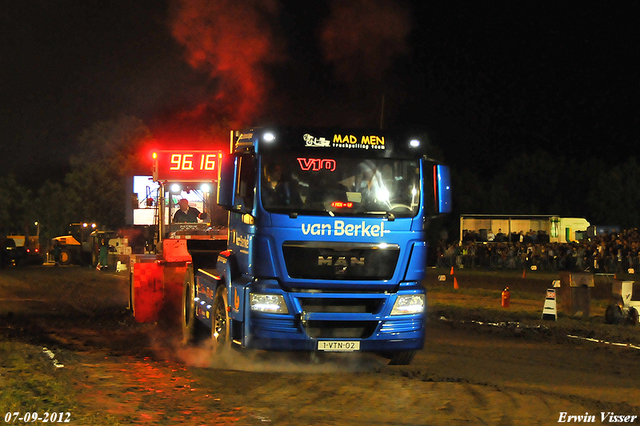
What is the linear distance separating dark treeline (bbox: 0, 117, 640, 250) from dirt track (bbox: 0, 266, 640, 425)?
57287 millimetres

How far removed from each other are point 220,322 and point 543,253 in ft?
108

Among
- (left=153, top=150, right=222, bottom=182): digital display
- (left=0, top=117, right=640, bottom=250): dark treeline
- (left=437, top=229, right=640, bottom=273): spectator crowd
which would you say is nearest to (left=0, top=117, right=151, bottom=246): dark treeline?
(left=0, top=117, right=640, bottom=250): dark treeline

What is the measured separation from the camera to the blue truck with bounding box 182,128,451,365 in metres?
10.5

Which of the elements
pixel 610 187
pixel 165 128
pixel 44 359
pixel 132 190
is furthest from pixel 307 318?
pixel 610 187

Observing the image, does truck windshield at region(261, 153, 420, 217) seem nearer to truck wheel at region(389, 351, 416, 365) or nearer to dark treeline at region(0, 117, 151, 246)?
truck wheel at region(389, 351, 416, 365)

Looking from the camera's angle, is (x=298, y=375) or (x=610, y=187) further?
(x=610, y=187)

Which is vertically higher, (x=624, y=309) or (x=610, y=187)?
(x=610, y=187)

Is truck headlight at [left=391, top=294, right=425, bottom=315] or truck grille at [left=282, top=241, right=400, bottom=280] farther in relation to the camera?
truck headlight at [left=391, top=294, right=425, bottom=315]

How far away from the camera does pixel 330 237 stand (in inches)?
415

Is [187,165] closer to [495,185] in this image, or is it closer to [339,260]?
[339,260]

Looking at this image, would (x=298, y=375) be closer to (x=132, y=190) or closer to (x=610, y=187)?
(x=132, y=190)

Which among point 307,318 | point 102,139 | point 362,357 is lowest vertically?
point 362,357

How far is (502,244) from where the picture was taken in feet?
154

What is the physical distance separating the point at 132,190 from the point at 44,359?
9.44 meters
